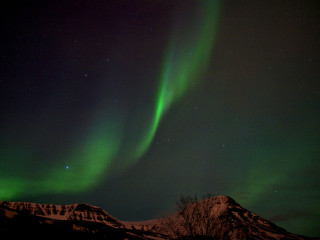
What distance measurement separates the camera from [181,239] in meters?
43.4

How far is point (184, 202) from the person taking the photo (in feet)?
153

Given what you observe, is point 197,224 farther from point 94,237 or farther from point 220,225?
point 94,237

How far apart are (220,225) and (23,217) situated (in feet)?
110

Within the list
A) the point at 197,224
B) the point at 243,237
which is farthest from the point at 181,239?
the point at 243,237

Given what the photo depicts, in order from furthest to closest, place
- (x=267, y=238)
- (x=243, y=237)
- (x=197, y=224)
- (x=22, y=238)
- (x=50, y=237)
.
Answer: (x=267, y=238) < (x=243, y=237) < (x=197, y=224) < (x=50, y=237) < (x=22, y=238)

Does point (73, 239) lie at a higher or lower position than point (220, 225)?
lower

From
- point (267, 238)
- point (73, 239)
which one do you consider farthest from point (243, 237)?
point (73, 239)

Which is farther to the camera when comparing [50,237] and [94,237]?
[94,237]

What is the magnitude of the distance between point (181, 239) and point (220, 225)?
8704mm

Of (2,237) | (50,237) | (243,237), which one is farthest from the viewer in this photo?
(243,237)

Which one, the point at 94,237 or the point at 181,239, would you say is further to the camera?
the point at 181,239

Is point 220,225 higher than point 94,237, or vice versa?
point 220,225

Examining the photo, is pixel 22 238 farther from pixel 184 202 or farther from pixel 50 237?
pixel 184 202

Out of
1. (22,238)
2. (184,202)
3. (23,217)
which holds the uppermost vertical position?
(184,202)
